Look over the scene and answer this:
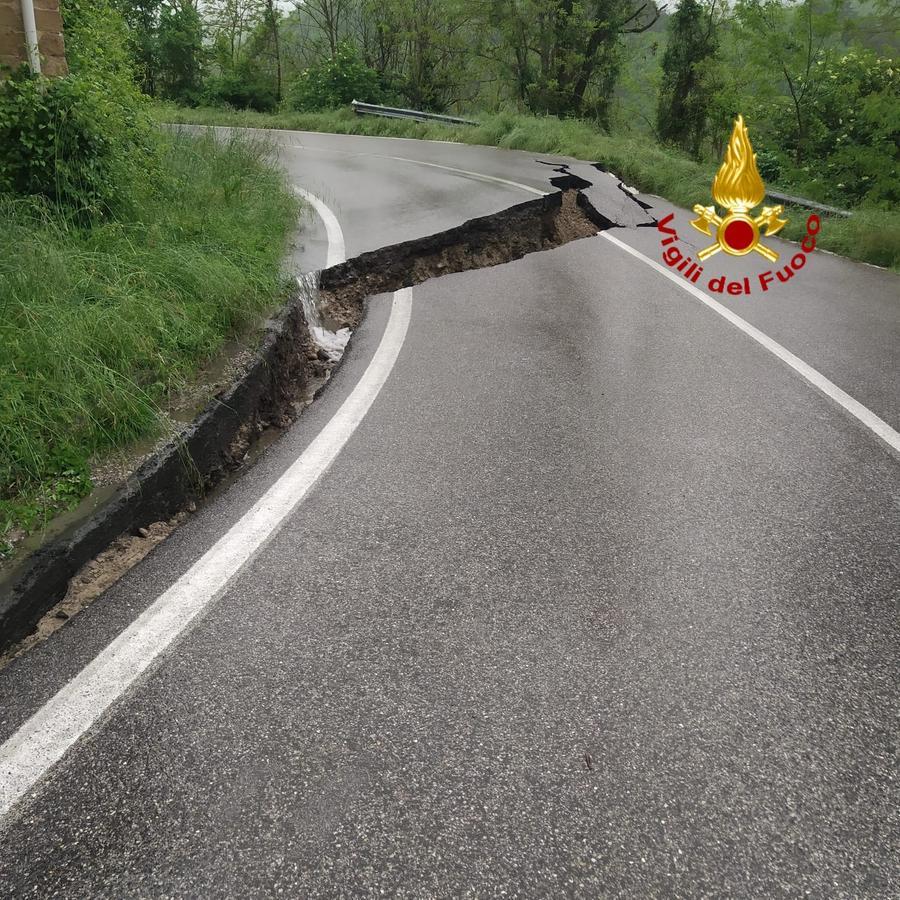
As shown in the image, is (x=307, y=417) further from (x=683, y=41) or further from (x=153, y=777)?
(x=683, y=41)

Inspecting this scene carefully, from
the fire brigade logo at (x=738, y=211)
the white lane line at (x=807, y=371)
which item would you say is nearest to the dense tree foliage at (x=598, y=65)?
the fire brigade logo at (x=738, y=211)

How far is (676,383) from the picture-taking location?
4910mm

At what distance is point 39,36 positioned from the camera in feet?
18.7

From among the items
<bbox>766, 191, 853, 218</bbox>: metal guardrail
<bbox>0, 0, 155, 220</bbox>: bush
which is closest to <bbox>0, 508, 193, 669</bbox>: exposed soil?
<bbox>0, 0, 155, 220</bbox>: bush

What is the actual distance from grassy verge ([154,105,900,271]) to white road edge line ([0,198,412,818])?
26.9 feet

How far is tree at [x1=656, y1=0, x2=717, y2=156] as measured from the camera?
21.1m

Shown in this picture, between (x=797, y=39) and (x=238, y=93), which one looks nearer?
(x=797, y=39)

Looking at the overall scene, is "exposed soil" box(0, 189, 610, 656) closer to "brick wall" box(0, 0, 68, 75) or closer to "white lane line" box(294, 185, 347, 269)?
"white lane line" box(294, 185, 347, 269)

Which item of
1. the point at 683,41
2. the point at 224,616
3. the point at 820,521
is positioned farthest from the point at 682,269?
Answer: the point at 683,41

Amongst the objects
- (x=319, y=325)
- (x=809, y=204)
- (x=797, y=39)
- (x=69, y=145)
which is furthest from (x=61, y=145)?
(x=797, y=39)

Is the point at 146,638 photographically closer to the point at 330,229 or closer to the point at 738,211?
the point at 330,229

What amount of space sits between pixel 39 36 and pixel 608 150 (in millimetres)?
12413

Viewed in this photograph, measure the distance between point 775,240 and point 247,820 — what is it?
1046cm

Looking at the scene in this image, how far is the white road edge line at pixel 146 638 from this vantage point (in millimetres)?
2008
